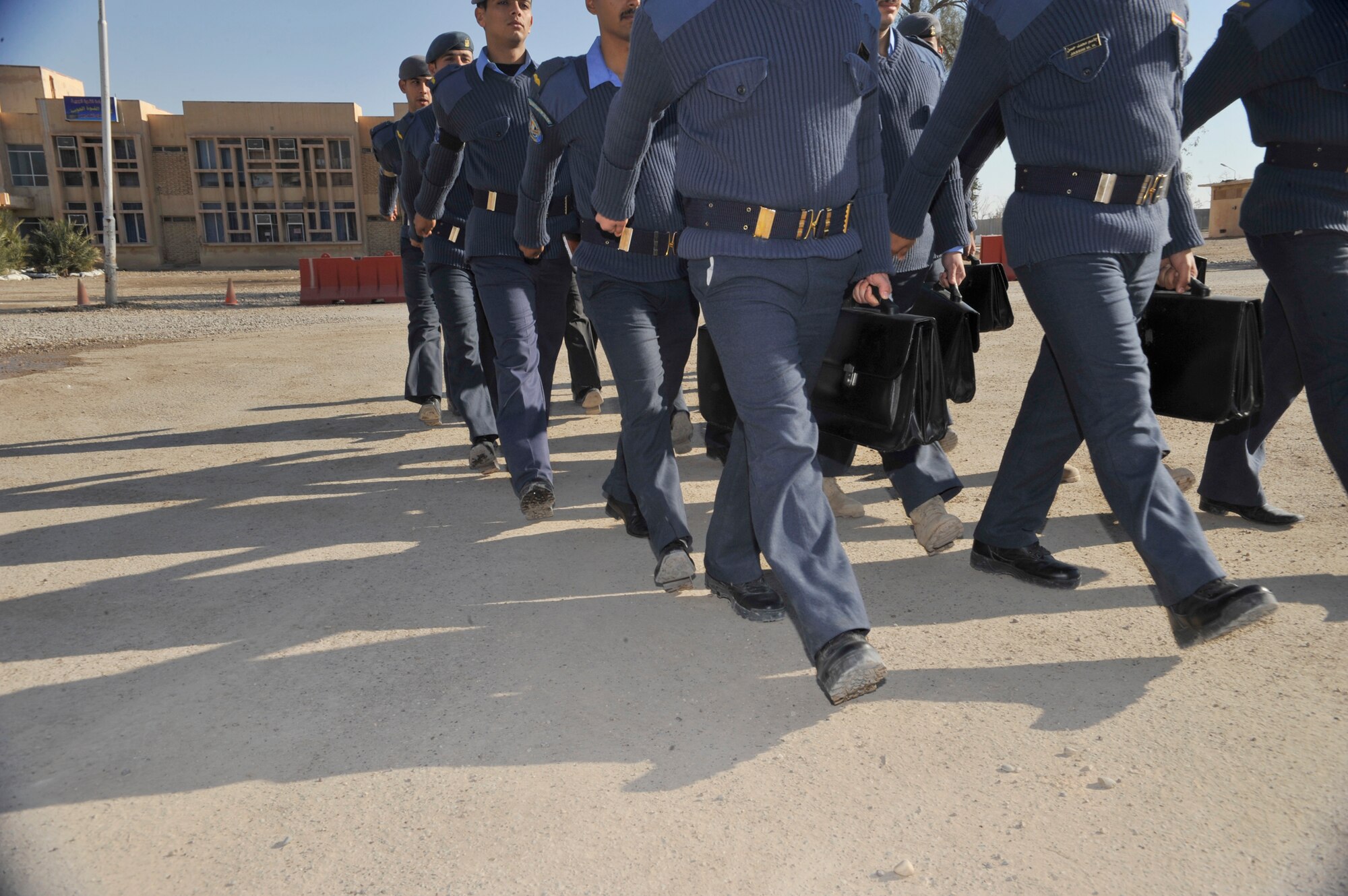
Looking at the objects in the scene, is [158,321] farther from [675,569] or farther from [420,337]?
[675,569]

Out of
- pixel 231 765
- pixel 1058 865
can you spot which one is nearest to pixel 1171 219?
pixel 1058 865

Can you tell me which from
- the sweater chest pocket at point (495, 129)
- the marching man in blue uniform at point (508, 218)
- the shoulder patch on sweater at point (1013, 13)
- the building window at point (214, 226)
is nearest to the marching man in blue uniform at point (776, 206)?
the shoulder patch on sweater at point (1013, 13)

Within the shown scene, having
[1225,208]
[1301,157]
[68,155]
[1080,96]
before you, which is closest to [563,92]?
[1080,96]

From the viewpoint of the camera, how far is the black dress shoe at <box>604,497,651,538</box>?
4391 mm

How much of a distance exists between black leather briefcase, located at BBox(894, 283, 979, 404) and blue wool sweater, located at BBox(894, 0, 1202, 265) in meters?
0.83

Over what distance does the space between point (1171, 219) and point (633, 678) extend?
7.93 feet

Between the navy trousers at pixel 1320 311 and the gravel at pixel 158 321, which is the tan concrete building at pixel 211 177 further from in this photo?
the navy trousers at pixel 1320 311

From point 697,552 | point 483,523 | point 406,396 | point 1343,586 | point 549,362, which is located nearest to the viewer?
point 1343,586

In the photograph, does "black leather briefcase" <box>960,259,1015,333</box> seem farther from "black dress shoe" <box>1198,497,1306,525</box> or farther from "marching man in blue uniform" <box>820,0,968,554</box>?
Result: "black dress shoe" <box>1198,497,1306,525</box>

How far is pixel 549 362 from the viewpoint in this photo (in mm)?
5359

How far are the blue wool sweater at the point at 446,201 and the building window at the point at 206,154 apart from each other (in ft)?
155

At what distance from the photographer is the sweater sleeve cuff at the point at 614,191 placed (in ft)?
11.1

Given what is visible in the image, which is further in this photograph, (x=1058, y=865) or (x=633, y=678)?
(x=633, y=678)

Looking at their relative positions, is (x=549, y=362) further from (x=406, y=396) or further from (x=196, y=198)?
(x=196, y=198)
